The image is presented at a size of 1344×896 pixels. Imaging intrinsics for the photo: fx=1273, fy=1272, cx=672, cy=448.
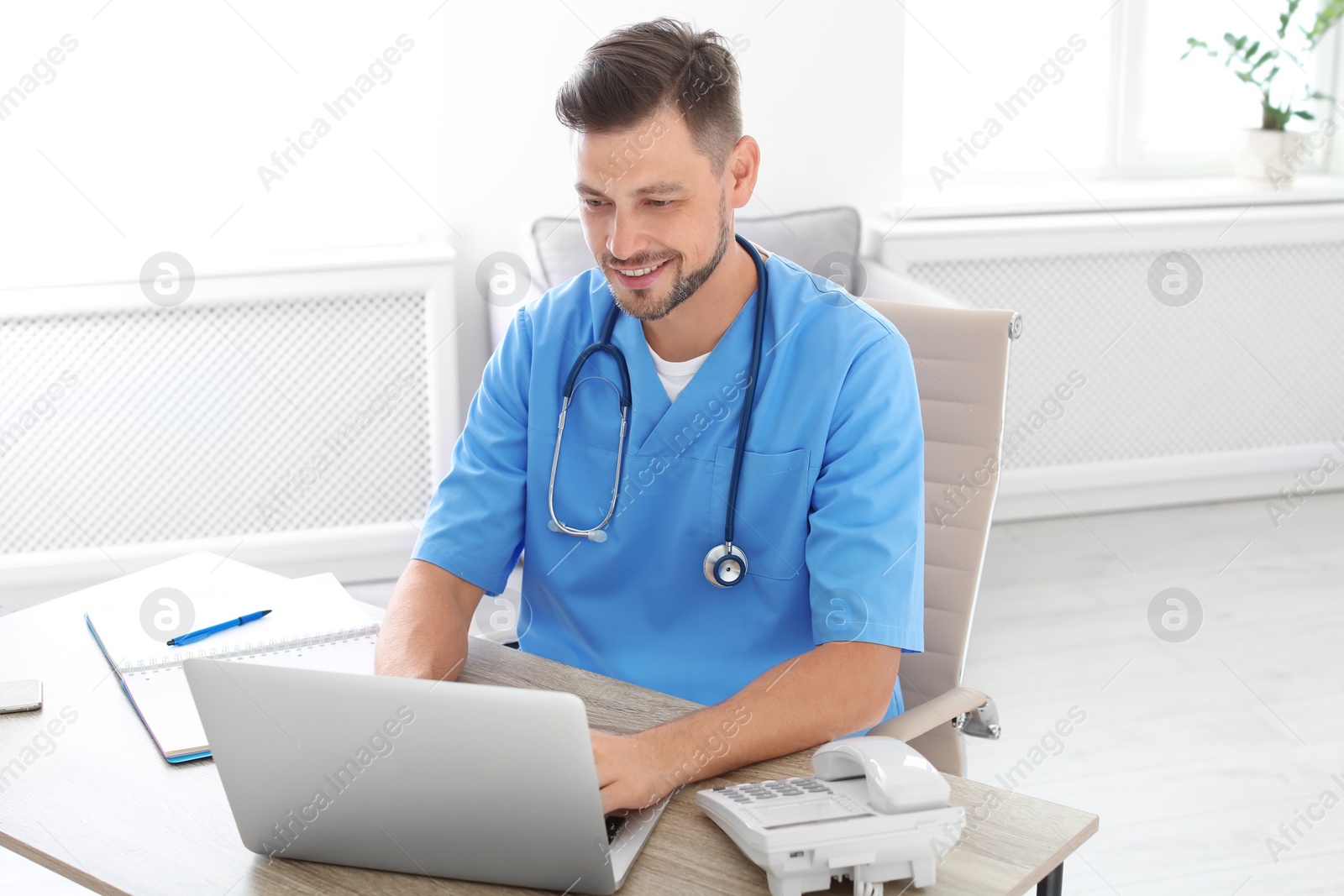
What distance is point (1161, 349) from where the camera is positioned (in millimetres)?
3490

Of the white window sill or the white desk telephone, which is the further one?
the white window sill

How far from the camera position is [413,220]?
3.22m

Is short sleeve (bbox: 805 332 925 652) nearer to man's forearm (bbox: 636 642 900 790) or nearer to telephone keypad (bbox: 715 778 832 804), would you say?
man's forearm (bbox: 636 642 900 790)

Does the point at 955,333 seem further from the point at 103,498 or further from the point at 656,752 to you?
the point at 103,498

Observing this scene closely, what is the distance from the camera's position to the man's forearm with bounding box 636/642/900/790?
1094 mm

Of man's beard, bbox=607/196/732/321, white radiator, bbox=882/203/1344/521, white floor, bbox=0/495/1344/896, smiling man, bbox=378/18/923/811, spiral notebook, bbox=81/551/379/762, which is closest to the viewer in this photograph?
spiral notebook, bbox=81/551/379/762

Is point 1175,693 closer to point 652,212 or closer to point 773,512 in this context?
point 773,512

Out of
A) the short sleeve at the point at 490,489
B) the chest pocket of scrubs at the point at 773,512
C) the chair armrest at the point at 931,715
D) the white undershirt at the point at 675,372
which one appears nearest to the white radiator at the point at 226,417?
the short sleeve at the point at 490,489

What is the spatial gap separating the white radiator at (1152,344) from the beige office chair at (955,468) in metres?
1.71

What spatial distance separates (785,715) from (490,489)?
518 mm

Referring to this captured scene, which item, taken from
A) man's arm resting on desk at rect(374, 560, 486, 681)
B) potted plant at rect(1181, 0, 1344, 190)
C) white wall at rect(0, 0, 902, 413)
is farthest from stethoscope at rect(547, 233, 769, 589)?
potted plant at rect(1181, 0, 1344, 190)

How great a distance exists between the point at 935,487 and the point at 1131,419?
2154 millimetres

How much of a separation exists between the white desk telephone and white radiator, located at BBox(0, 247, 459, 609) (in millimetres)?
2199

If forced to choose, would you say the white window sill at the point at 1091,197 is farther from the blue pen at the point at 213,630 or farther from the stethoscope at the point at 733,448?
the blue pen at the point at 213,630
